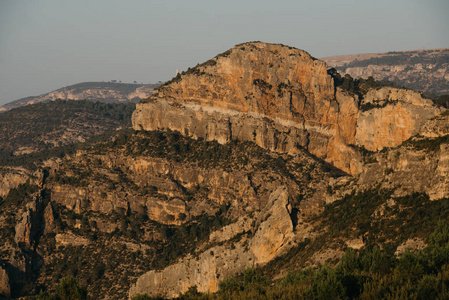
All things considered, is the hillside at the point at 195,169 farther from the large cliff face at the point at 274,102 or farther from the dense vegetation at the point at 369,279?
the dense vegetation at the point at 369,279

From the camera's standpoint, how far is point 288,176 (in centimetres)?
13688

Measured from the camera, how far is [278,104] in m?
148

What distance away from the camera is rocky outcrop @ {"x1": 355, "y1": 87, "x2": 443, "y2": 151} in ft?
447

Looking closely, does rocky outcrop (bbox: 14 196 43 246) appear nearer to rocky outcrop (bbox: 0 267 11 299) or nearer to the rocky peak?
rocky outcrop (bbox: 0 267 11 299)

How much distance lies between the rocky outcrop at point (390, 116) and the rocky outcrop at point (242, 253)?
45504 mm

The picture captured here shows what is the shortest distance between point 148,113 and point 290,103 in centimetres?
2611

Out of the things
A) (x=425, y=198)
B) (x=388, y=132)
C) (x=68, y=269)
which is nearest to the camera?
(x=425, y=198)

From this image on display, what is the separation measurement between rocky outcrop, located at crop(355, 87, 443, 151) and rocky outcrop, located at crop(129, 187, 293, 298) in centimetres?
4550

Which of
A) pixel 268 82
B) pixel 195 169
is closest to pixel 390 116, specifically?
pixel 268 82

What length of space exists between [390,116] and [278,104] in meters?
19.3

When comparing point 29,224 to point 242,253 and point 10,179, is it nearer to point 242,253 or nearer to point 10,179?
point 10,179

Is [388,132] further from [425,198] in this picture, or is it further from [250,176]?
[425,198]

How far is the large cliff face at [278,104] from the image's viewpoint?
147 metres

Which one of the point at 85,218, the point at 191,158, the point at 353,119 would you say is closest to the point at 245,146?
the point at 191,158
